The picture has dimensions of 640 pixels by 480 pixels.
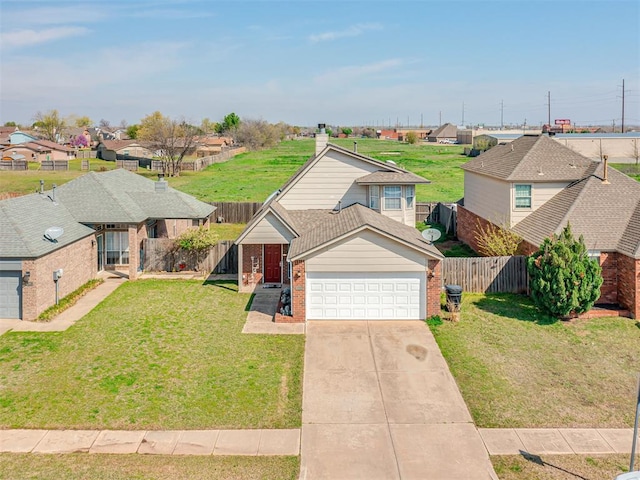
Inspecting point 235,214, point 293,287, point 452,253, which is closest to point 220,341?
point 293,287

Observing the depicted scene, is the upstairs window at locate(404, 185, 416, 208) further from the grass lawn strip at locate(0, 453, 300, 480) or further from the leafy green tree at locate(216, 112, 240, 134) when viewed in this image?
the leafy green tree at locate(216, 112, 240, 134)

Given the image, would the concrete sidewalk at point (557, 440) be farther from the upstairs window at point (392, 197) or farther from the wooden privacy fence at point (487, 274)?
the upstairs window at point (392, 197)

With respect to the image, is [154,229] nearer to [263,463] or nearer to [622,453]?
[263,463]

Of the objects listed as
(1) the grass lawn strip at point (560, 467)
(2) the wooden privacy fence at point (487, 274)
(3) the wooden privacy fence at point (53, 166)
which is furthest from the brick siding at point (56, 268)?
(3) the wooden privacy fence at point (53, 166)

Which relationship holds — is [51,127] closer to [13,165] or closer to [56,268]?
[13,165]

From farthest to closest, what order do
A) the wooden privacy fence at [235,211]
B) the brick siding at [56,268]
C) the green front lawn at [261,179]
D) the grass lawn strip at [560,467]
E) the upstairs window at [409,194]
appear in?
the green front lawn at [261,179] → the wooden privacy fence at [235,211] → the upstairs window at [409,194] → the brick siding at [56,268] → the grass lawn strip at [560,467]

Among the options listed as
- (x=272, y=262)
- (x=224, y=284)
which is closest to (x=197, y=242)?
(x=224, y=284)
